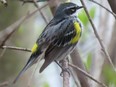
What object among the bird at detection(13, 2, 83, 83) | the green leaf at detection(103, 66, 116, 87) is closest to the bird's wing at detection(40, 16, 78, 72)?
the bird at detection(13, 2, 83, 83)

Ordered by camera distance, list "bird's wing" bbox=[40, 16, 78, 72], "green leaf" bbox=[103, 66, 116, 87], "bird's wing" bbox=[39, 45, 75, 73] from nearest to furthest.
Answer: "green leaf" bbox=[103, 66, 116, 87]
"bird's wing" bbox=[39, 45, 75, 73]
"bird's wing" bbox=[40, 16, 78, 72]

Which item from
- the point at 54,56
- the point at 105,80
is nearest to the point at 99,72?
the point at 105,80

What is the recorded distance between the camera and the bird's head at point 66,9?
113 inches

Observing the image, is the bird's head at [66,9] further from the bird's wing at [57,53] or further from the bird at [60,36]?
the bird's wing at [57,53]

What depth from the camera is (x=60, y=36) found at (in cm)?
286

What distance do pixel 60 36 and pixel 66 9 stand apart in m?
0.28

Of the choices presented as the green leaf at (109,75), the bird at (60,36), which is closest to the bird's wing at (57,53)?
the bird at (60,36)

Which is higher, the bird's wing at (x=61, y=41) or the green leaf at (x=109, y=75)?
the bird's wing at (x=61, y=41)

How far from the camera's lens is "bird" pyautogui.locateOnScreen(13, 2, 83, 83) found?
2.71 meters

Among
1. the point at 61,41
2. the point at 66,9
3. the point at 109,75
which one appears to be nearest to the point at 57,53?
the point at 61,41

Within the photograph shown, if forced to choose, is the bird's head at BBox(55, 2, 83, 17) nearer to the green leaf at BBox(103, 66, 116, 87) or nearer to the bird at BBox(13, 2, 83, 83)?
the bird at BBox(13, 2, 83, 83)

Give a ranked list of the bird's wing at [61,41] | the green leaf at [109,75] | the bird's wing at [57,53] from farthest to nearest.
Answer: the bird's wing at [61,41], the bird's wing at [57,53], the green leaf at [109,75]

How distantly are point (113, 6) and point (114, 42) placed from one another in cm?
65

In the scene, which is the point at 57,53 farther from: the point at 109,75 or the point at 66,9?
the point at 109,75
